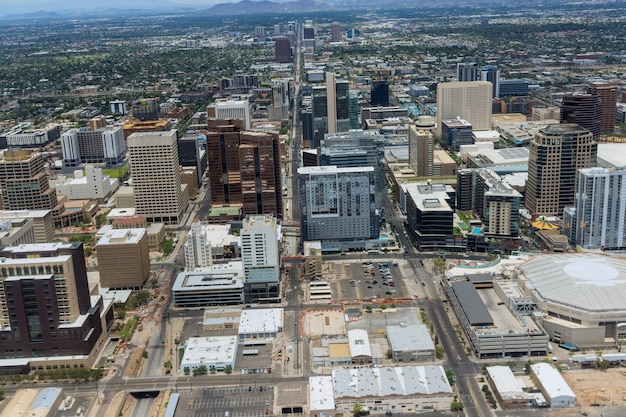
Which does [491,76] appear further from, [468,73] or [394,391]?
[394,391]

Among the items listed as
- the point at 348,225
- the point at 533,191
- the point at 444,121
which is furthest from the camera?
the point at 444,121

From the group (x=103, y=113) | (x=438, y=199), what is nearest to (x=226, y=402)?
(x=438, y=199)

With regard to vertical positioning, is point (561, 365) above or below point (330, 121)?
below

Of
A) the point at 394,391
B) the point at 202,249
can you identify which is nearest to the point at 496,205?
the point at 202,249

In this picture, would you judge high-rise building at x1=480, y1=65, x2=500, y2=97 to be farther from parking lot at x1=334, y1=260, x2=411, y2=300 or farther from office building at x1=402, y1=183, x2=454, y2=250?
parking lot at x1=334, y1=260, x2=411, y2=300

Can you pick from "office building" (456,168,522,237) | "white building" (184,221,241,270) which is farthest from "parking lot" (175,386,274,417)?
"office building" (456,168,522,237)

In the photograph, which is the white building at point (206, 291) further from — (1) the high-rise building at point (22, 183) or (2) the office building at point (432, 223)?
(1) the high-rise building at point (22, 183)

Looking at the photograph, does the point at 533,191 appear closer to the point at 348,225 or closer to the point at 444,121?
the point at 348,225
